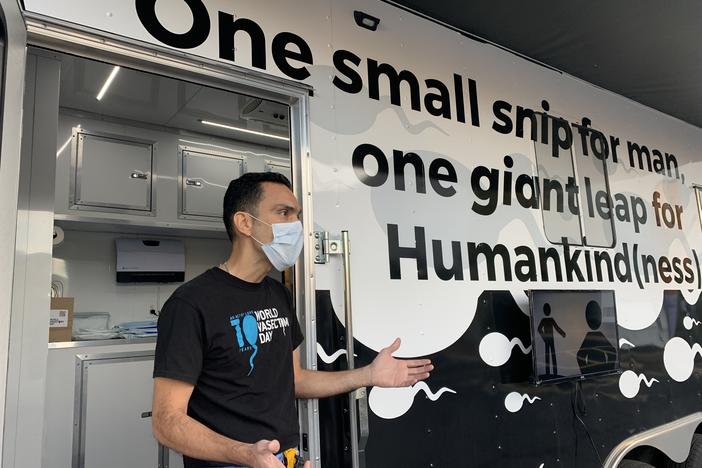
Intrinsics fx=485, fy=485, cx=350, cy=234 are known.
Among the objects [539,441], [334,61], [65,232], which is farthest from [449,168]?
[65,232]

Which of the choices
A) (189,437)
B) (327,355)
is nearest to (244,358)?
(189,437)

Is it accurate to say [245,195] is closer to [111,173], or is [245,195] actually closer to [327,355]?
[327,355]

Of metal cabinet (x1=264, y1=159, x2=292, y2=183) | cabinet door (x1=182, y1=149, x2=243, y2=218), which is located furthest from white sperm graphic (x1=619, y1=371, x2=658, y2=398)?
cabinet door (x1=182, y1=149, x2=243, y2=218)

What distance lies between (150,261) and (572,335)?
8.81ft

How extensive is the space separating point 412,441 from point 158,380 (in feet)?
3.30

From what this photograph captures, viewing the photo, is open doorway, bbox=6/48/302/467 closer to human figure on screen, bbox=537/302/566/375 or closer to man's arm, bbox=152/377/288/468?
man's arm, bbox=152/377/288/468

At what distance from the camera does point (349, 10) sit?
1.98 meters

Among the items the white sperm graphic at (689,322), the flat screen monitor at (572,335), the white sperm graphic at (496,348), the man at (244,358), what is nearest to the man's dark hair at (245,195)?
the man at (244,358)

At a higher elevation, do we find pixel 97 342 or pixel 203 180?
pixel 203 180

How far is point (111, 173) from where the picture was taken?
304cm

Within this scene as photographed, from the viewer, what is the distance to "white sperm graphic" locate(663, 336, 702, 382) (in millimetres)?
3018

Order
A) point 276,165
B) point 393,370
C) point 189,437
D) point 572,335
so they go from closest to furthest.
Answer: point 189,437 < point 393,370 < point 572,335 < point 276,165

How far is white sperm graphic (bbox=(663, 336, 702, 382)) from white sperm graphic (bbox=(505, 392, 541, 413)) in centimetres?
139

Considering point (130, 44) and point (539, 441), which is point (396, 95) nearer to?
point (130, 44)
